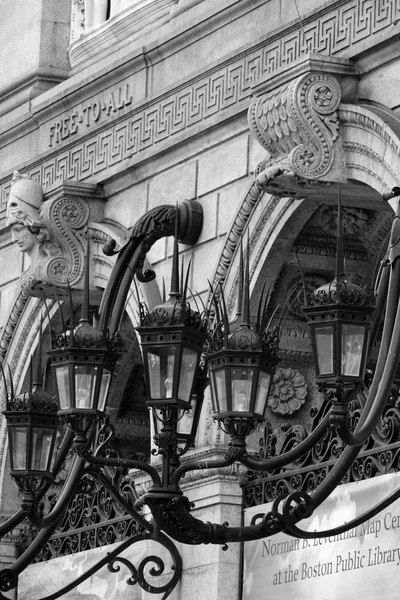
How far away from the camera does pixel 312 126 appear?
529 inches

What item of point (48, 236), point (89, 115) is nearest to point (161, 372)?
point (48, 236)

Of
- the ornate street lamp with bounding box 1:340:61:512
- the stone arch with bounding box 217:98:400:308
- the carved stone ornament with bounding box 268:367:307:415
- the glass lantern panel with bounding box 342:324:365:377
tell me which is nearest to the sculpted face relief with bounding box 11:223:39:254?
the stone arch with bounding box 217:98:400:308

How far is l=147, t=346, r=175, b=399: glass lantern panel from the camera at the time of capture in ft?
33.6

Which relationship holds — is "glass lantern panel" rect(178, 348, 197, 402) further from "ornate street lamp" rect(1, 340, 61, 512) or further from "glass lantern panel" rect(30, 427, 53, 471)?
"glass lantern panel" rect(30, 427, 53, 471)

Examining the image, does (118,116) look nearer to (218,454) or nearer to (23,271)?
(23,271)

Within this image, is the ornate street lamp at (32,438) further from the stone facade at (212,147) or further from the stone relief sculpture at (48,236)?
the stone relief sculpture at (48,236)

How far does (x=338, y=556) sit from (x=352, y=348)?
3881 millimetres

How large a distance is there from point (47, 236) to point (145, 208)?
1359 mm

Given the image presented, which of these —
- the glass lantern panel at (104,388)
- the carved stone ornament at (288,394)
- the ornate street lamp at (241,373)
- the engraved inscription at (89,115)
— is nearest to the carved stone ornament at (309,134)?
the carved stone ornament at (288,394)

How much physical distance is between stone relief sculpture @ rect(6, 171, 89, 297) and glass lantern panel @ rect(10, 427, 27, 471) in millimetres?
5244

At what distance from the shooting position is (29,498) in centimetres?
1140

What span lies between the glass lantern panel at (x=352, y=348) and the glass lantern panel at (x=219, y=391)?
0.84 meters

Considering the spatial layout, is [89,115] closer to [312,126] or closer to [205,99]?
[205,99]

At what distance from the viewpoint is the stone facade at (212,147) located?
1346 centimetres
